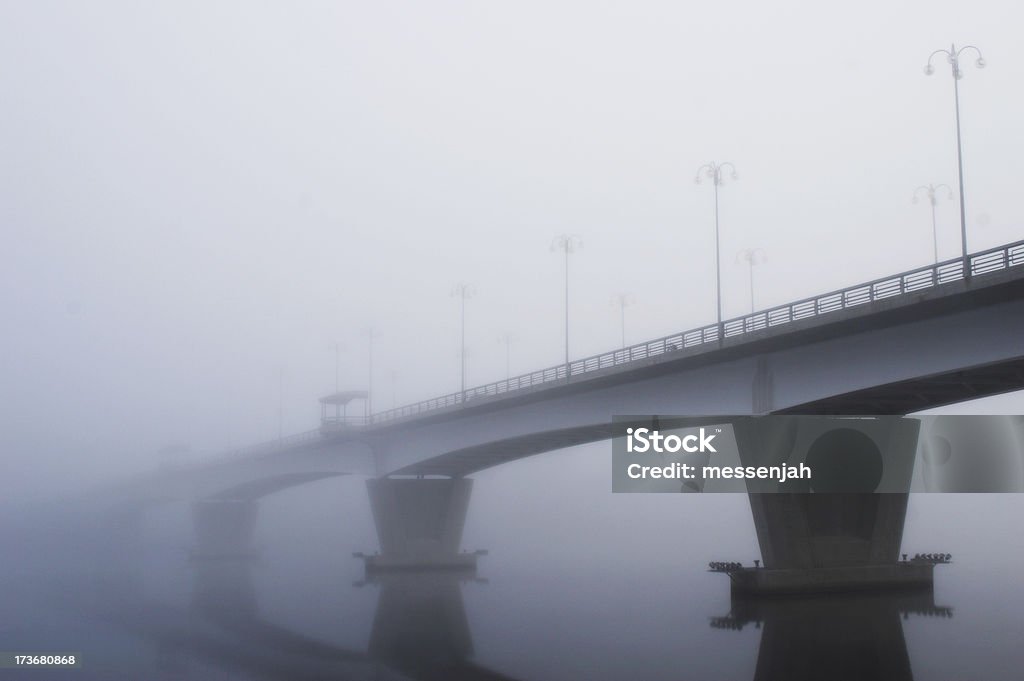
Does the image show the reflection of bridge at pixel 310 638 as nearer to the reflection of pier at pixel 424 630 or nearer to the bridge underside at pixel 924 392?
the reflection of pier at pixel 424 630

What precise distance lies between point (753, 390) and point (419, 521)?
40.0 meters

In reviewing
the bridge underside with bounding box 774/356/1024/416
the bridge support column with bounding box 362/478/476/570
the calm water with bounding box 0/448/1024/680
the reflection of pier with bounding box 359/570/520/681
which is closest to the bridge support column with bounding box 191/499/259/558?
the calm water with bounding box 0/448/1024/680

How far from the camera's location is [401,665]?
4084cm

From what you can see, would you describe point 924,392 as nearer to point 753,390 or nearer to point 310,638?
point 753,390

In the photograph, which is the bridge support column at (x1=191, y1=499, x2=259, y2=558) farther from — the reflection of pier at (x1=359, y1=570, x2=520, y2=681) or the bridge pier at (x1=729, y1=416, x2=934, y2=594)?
the bridge pier at (x1=729, y1=416, x2=934, y2=594)

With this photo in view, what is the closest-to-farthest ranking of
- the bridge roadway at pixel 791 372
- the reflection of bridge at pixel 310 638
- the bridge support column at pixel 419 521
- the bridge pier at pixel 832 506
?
the bridge roadway at pixel 791 372
the reflection of bridge at pixel 310 638
the bridge pier at pixel 832 506
the bridge support column at pixel 419 521

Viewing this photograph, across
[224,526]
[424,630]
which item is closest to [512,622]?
[424,630]

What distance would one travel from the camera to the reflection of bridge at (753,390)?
35.0 meters

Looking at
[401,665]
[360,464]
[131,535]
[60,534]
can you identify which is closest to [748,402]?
[401,665]

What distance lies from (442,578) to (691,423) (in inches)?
1342

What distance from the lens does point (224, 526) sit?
112 meters

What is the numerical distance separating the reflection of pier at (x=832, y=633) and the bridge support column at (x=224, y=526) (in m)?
72.6

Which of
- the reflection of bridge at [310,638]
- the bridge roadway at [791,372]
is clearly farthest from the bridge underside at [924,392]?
the reflection of bridge at [310,638]

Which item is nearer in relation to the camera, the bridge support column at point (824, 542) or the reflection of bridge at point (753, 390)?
the reflection of bridge at point (753, 390)
